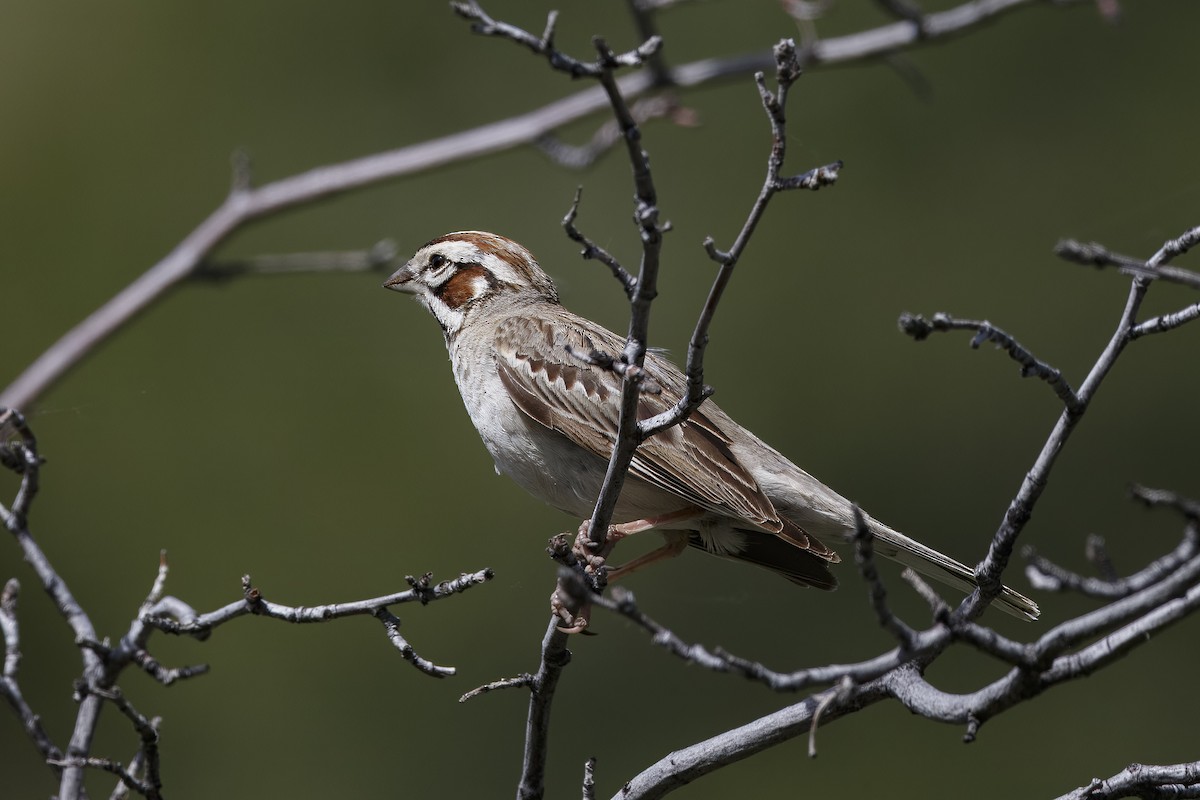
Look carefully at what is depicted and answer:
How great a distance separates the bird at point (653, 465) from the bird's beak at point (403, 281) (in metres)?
0.61

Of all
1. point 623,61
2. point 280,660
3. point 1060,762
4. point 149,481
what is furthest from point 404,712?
point 623,61

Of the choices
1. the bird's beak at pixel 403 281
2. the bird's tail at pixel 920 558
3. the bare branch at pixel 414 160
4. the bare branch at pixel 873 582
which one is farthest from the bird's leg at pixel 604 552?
the bare branch at pixel 414 160

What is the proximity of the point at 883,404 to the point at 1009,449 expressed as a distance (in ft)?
2.82

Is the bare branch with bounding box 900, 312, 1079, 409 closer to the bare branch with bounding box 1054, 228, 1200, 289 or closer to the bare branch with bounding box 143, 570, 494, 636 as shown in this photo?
the bare branch with bounding box 1054, 228, 1200, 289

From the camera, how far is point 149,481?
28.9 feet

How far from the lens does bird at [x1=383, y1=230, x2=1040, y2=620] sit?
3963 mm

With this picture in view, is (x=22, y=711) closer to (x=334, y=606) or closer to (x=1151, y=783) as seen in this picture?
(x=334, y=606)

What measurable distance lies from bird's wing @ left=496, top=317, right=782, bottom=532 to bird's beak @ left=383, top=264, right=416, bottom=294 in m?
0.69

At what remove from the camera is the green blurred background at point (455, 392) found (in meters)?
8.11

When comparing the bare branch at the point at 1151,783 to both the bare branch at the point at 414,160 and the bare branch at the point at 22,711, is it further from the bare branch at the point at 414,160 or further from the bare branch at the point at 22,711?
the bare branch at the point at 414,160

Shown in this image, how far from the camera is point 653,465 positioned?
13.2 feet

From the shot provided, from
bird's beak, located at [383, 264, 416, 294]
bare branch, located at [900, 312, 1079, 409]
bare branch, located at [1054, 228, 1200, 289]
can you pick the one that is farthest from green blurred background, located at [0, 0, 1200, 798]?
bare branch, located at [1054, 228, 1200, 289]

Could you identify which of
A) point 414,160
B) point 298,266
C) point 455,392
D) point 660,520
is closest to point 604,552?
point 660,520

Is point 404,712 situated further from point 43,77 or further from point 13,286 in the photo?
point 43,77
